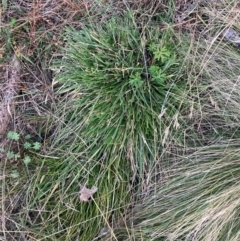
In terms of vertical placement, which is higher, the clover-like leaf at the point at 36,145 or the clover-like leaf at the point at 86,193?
the clover-like leaf at the point at 36,145

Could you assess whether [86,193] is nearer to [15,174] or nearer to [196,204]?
[15,174]

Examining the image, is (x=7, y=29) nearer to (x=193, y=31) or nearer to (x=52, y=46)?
(x=52, y=46)

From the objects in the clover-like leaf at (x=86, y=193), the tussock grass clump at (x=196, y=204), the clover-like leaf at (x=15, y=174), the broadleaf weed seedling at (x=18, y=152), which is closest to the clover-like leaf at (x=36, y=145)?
the broadleaf weed seedling at (x=18, y=152)

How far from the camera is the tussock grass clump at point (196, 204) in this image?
1.62m

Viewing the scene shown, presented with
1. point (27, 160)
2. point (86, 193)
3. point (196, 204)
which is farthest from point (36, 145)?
point (196, 204)

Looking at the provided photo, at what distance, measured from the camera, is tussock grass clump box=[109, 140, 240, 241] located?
162 centimetres

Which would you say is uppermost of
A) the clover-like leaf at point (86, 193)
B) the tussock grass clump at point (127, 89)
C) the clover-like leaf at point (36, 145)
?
the tussock grass clump at point (127, 89)

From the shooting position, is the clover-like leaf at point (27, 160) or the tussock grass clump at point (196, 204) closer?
the tussock grass clump at point (196, 204)

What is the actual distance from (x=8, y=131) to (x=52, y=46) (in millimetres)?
425

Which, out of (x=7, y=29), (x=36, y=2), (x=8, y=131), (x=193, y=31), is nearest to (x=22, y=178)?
(x=8, y=131)

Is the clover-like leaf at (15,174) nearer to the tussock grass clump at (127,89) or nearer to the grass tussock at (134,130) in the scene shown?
the grass tussock at (134,130)

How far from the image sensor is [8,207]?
5.94 ft

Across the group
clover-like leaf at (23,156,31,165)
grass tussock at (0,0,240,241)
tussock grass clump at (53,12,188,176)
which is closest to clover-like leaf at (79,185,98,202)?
grass tussock at (0,0,240,241)

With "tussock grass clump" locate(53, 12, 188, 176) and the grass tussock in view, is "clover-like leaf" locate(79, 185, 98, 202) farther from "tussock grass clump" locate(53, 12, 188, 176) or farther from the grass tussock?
"tussock grass clump" locate(53, 12, 188, 176)
